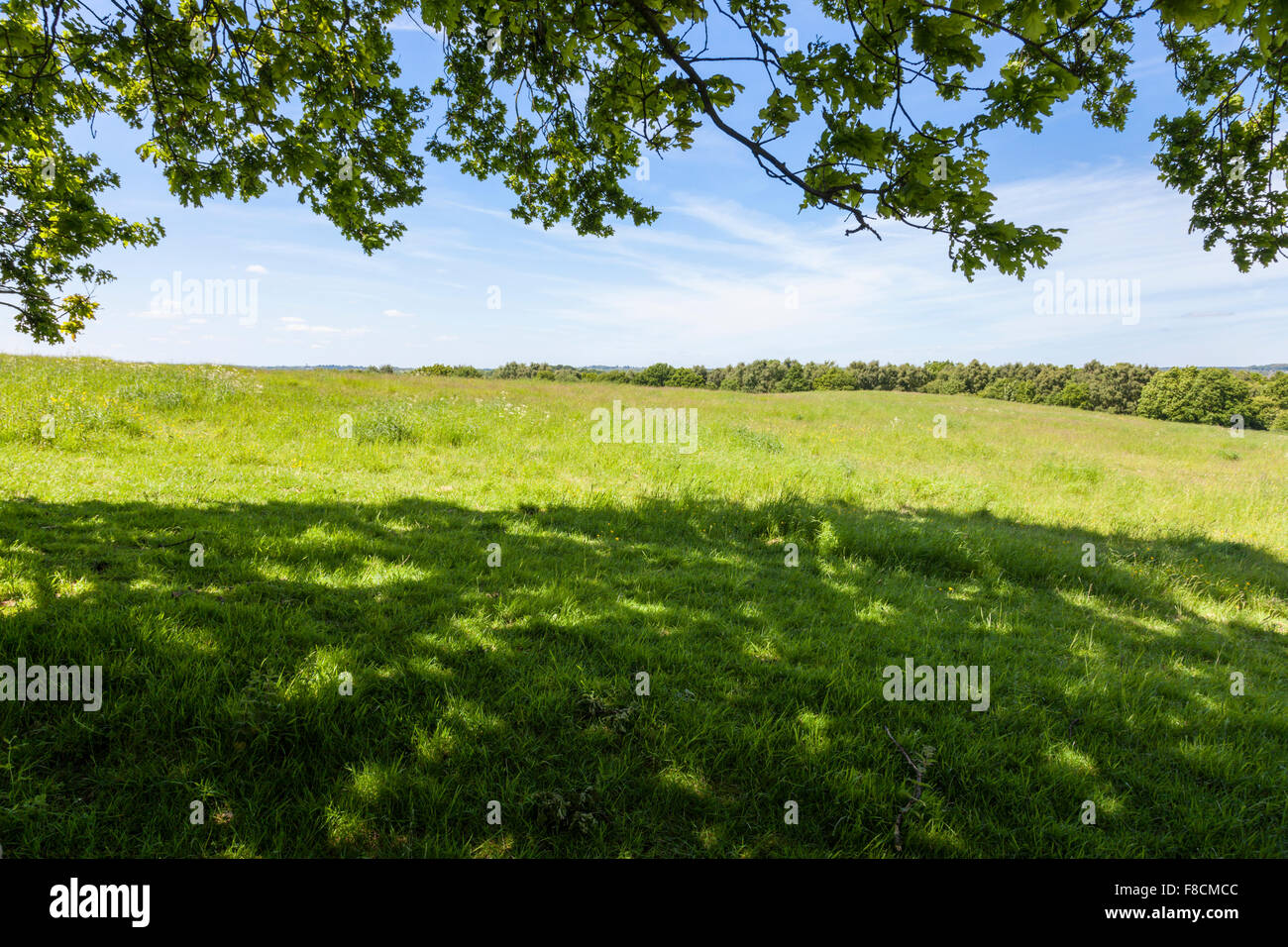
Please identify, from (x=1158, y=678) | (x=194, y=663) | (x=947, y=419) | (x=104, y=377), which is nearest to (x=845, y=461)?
(x=1158, y=678)

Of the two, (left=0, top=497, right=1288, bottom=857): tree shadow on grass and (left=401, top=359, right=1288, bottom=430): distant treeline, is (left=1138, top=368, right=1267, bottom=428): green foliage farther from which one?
(left=0, top=497, right=1288, bottom=857): tree shadow on grass

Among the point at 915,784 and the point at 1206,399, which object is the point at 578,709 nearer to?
the point at 915,784

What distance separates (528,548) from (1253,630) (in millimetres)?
9804

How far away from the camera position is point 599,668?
14.3 feet

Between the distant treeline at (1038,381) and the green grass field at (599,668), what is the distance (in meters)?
46.0

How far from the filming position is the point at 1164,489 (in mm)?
16234

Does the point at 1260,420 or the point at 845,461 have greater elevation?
the point at 1260,420

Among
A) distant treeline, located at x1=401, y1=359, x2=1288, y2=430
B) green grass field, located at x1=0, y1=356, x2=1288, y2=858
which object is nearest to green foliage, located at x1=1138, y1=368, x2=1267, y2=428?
distant treeline, located at x1=401, y1=359, x2=1288, y2=430

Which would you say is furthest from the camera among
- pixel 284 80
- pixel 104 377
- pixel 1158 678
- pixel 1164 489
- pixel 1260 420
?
pixel 1260 420

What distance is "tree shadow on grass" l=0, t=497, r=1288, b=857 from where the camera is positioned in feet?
9.36

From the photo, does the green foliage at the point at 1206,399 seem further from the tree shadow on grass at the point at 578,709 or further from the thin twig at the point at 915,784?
the thin twig at the point at 915,784

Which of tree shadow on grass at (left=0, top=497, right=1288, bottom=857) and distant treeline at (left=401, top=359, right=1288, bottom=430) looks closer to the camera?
tree shadow on grass at (left=0, top=497, right=1288, bottom=857)

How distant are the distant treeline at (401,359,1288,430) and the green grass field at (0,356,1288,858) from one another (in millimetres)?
45985
